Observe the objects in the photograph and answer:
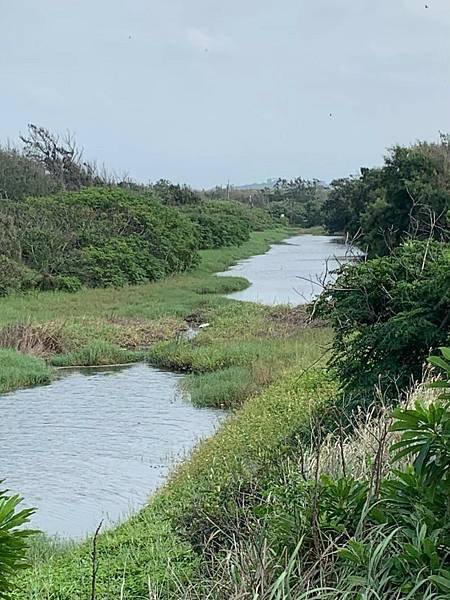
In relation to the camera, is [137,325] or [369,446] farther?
[137,325]

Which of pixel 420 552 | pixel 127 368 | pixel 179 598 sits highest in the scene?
pixel 420 552

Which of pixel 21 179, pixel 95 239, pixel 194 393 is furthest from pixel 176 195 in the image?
pixel 194 393

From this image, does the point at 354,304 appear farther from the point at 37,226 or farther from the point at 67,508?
the point at 37,226

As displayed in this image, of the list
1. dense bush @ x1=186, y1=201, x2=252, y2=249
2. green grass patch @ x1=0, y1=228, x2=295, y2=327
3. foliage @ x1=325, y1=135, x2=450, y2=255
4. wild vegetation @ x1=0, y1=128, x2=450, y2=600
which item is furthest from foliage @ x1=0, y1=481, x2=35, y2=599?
dense bush @ x1=186, y1=201, x2=252, y2=249

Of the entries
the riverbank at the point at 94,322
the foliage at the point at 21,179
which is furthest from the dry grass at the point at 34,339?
the foliage at the point at 21,179

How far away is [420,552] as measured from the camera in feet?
10.7

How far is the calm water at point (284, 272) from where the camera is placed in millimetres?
29453

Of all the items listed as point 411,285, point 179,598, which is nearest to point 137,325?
point 411,285

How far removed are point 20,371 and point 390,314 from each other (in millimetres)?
9237

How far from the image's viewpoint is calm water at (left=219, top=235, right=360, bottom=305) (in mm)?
29453

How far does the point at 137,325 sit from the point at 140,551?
16126 millimetres

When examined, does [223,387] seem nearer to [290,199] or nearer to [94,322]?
[94,322]

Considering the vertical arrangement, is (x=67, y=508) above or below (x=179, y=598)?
below

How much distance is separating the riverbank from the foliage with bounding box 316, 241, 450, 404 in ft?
27.5
